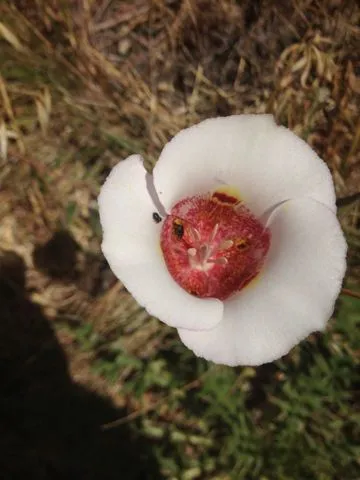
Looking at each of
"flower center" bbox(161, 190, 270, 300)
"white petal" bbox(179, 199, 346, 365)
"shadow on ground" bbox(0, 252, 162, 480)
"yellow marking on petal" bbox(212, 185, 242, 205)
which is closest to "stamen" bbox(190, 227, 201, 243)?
"flower center" bbox(161, 190, 270, 300)


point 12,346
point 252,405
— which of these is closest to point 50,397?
point 12,346

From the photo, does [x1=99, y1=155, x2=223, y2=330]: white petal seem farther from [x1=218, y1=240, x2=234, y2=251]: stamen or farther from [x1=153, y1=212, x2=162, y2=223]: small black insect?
[x1=218, y1=240, x2=234, y2=251]: stamen

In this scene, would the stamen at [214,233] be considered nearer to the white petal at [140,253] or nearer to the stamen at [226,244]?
the stamen at [226,244]

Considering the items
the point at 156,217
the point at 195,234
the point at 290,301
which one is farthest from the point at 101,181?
the point at 290,301

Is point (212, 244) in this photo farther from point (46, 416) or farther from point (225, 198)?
point (46, 416)

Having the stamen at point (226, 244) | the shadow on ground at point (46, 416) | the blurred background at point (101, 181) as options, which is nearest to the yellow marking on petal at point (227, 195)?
the stamen at point (226, 244)

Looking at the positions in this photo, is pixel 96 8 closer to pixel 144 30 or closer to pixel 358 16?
pixel 144 30
